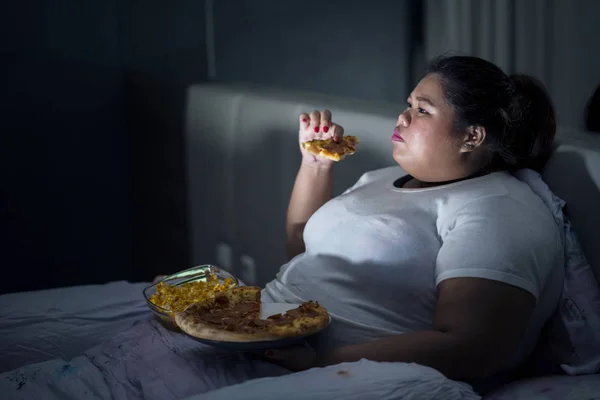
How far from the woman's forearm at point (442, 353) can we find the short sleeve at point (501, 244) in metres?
0.11

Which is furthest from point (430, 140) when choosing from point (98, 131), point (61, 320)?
point (98, 131)

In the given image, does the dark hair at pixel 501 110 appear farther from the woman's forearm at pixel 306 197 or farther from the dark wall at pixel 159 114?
the dark wall at pixel 159 114

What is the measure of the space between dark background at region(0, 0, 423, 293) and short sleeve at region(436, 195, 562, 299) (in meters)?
1.51

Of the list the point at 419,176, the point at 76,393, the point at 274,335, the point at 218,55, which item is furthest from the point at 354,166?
the point at 218,55

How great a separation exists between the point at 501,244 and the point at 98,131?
196cm

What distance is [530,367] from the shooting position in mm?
1524

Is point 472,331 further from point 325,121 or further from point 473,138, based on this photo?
point 325,121

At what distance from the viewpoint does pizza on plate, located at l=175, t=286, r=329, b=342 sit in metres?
1.30

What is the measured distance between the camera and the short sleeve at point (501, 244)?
1297 mm

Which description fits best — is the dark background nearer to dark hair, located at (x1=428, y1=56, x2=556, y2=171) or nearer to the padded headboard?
the padded headboard

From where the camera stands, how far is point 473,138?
1510 mm

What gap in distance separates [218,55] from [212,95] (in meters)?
0.71

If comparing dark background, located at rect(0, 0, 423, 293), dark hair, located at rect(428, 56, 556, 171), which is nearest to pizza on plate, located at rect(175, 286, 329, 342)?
dark hair, located at rect(428, 56, 556, 171)

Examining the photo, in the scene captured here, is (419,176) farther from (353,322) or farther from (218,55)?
(218,55)
